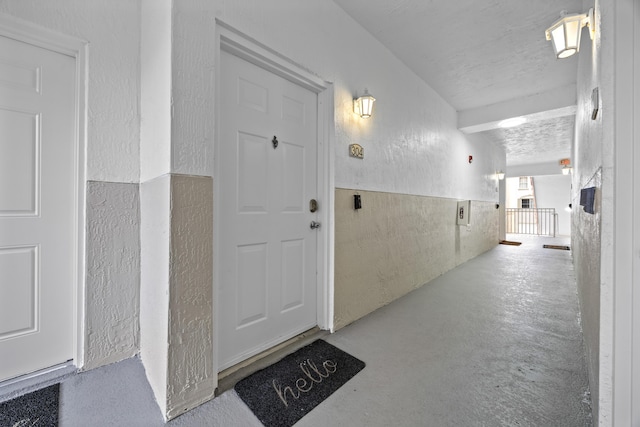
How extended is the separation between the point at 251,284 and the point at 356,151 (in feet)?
4.97

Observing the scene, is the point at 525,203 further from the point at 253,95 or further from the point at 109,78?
the point at 109,78

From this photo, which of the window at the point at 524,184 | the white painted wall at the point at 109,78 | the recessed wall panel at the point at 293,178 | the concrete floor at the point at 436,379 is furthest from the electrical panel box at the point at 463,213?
the window at the point at 524,184

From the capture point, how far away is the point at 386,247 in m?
2.89

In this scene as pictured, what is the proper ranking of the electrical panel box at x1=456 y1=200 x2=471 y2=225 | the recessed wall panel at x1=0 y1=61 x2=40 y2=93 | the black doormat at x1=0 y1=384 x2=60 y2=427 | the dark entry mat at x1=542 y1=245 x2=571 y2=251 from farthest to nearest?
the dark entry mat at x1=542 y1=245 x2=571 y2=251 → the electrical panel box at x1=456 y1=200 x2=471 y2=225 → the recessed wall panel at x1=0 y1=61 x2=40 y2=93 → the black doormat at x1=0 y1=384 x2=60 y2=427

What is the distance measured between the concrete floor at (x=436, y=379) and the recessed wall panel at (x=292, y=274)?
439mm

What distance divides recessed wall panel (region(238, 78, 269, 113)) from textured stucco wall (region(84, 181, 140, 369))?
0.97m

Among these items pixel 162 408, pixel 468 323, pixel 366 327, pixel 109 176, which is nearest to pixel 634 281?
pixel 468 323

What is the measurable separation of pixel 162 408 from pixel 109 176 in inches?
56.5

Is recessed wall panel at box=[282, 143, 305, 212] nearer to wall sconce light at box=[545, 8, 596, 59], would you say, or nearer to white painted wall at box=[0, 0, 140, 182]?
white painted wall at box=[0, 0, 140, 182]

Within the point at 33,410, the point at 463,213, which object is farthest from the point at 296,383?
the point at 463,213

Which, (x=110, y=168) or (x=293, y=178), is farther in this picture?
(x=293, y=178)

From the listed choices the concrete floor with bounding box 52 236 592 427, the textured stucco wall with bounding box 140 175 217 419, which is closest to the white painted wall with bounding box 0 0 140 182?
the textured stucco wall with bounding box 140 175 217 419

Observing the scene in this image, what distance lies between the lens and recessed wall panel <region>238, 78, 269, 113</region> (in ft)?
5.83

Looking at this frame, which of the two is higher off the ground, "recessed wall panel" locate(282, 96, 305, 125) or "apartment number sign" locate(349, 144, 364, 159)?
"recessed wall panel" locate(282, 96, 305, 125)
